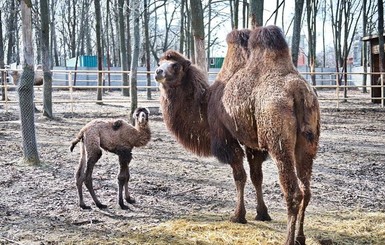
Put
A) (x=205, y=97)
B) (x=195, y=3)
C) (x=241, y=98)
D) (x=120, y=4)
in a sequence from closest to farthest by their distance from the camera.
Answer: (x=241, y=98)
(x=205, y=97)
(x=195, y=3)
(x=120, y=4)

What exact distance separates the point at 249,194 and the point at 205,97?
1.61 m

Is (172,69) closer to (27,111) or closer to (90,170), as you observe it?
(90,170)

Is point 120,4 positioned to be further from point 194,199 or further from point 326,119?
point 194,199

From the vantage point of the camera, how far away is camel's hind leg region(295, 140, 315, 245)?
4.59 metres

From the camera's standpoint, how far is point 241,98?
16.5 feet

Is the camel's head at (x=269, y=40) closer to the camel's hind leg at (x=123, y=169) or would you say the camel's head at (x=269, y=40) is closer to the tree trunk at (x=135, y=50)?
the camel's hind leg at (x=123, y=169)

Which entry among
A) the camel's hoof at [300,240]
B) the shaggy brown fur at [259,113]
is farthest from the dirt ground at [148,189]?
the camel's hoof at [300,240]

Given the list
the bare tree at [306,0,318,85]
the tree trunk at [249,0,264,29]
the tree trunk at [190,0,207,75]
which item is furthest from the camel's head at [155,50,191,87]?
the bare tree at [306,0,318,85]

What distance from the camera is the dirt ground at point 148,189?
5367 millimetres

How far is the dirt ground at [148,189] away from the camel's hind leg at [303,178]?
1321 millimetres

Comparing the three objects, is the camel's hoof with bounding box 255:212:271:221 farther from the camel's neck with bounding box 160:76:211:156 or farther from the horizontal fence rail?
the horizontal fence rail

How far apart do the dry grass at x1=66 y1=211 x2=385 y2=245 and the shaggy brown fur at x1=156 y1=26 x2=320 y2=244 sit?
0.25 metres

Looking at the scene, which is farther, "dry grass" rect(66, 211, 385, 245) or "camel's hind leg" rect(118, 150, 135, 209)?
"camel's hind leg" rect(118, 150, 135, 209)

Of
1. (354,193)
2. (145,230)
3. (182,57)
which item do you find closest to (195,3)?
(182,57)
